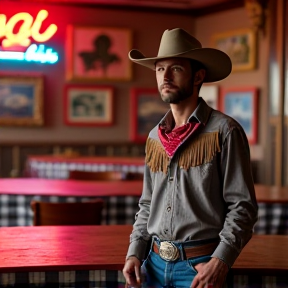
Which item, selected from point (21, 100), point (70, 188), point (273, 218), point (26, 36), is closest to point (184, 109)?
point (273, 218)

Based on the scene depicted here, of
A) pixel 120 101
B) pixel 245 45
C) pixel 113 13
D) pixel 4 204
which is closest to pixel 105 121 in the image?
pixel 120 101

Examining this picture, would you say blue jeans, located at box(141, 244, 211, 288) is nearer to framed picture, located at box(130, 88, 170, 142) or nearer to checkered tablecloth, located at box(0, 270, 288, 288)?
checkered tablecloth, located at box(0, 270, 288, 288)

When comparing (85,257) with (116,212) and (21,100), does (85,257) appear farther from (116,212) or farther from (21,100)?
(21,100)

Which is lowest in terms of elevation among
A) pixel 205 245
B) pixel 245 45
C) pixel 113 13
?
pixel 205 245

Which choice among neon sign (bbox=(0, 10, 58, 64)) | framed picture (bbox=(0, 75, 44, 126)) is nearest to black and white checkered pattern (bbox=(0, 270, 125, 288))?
neon sign (bbox=(0, 10, 58, 64))

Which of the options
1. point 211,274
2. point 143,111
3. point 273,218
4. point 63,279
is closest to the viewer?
point 211,274

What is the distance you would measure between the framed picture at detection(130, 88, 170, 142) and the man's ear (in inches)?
260

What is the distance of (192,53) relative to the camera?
193cm

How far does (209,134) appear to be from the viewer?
6.28 ft

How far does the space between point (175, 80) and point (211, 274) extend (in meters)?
0.61

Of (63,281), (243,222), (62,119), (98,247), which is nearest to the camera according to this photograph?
(243,222)

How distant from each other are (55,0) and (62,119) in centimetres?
164

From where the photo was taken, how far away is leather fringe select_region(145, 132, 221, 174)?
188 cm

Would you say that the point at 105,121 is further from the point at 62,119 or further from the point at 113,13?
the point at 113,13
